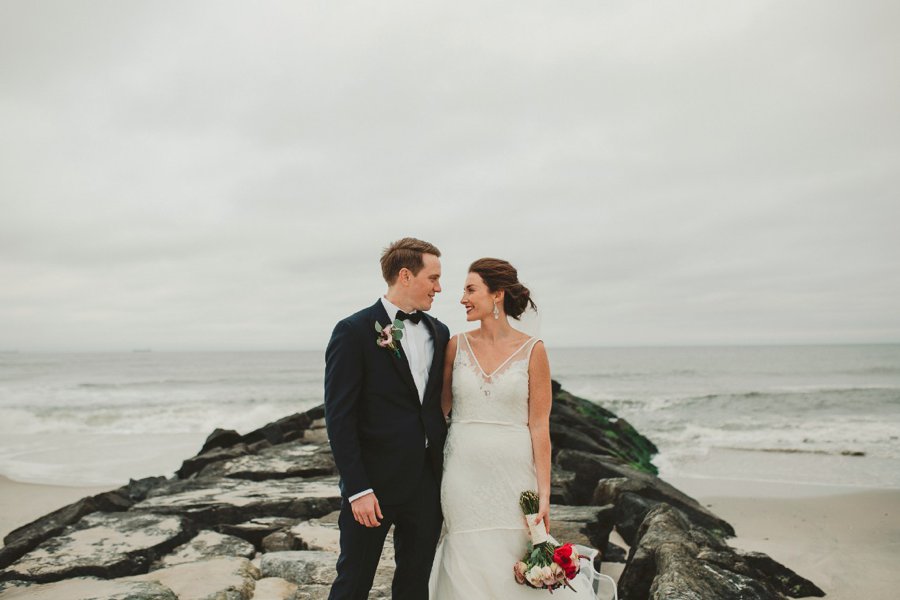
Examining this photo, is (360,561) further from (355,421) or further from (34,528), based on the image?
(34,528)

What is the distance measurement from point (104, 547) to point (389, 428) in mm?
3761

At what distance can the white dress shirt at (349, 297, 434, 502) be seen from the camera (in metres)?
3.32

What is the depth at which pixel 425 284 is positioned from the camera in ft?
10.8

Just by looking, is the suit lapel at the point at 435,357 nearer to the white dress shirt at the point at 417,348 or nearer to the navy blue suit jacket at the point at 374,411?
the white dress shirt at the point at 417,348

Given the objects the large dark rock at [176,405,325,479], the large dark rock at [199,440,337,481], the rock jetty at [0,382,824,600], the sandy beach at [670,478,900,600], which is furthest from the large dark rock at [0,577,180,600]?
the large dark rock at [176,405,325,479]

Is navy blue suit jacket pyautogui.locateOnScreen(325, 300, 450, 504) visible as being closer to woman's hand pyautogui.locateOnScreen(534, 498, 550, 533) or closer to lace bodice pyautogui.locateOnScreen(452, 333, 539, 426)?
lace bodice pyautogui.locateOnScreen(452, 333, 539, 426)

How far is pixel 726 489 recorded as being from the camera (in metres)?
11.1

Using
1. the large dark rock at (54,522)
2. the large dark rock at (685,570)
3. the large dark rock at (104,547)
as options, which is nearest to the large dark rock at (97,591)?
the large dark rock at (104,547)

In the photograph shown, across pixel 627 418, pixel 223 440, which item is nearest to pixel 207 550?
pixel 223 440

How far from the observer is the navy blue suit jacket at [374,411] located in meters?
3.09

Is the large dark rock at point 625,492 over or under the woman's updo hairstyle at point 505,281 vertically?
under

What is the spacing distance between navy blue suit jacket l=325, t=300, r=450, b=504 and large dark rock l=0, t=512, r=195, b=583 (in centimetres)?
319

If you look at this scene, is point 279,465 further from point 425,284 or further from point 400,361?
point 425,284

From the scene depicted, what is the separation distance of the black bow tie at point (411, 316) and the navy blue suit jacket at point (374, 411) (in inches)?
2.9
